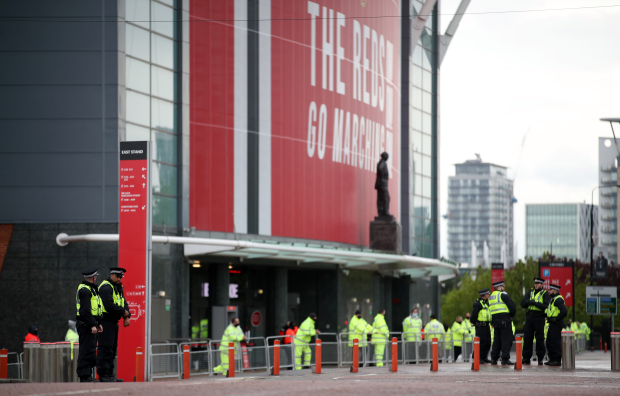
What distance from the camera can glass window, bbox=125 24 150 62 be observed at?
94.1ft

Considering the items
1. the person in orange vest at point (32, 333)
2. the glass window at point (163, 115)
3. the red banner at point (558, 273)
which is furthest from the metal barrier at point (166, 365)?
the red banner at point (558, 273)

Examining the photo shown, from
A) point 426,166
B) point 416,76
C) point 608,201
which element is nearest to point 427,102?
point 416,76

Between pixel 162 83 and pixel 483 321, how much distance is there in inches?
521

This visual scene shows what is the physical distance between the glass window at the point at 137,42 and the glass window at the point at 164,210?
4.46m

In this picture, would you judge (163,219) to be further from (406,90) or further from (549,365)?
(406,90)

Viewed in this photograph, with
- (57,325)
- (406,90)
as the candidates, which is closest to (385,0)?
(406,90)

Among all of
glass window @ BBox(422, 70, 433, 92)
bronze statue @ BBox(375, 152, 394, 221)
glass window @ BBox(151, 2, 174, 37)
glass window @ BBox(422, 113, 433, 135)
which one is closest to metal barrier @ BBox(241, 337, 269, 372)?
glass window @ BBox(151, 2, 174, 37)

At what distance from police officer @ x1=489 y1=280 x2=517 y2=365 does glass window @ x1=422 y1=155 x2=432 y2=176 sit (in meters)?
27.3

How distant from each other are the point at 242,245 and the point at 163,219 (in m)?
2.98

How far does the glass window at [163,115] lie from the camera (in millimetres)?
29812

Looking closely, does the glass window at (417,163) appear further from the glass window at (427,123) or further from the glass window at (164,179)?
the glass window at (164,179)

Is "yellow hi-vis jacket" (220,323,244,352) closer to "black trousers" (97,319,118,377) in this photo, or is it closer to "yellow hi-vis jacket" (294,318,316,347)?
→ "yellow hi-vis jacket" (294,318,316,347)

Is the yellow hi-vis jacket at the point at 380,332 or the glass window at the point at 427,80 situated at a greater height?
the glass window at the point at 427,80

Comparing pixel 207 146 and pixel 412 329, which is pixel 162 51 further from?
pixel 412 329
